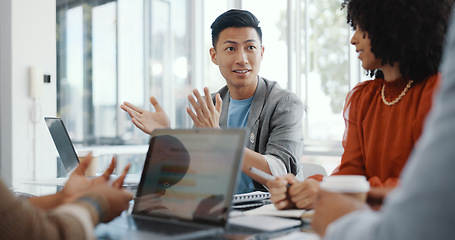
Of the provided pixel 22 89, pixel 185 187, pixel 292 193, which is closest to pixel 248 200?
pixel 292 193

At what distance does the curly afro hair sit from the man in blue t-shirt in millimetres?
657

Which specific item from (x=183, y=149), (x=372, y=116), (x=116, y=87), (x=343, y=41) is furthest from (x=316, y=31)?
(x=183, y=149)

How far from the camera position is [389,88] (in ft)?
4.48

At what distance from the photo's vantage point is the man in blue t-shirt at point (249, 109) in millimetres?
1652

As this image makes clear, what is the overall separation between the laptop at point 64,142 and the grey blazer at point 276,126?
Result: 76 cm

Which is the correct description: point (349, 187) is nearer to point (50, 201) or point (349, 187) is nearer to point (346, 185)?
point (346, 185)

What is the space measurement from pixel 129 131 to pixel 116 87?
1.46ft

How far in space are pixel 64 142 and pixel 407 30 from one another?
1.36m

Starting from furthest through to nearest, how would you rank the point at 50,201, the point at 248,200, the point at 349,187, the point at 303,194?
the point at 248,200 < the point at 303,194 < the point at 50,201 < the point at 349,187

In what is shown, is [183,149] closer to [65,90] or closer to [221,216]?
[221,216]

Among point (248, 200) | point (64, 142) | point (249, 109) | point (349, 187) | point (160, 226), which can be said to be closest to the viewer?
point (349, 187)

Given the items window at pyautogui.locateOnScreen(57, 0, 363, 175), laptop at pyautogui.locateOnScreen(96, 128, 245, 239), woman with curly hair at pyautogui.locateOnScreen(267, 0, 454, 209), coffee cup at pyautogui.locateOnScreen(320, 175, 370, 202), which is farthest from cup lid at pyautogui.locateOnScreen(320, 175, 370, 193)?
window at pyautogui.locateOnScreen(57, 0, 363, 175)

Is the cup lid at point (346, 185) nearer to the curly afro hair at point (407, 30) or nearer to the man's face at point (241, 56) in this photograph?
the curly afro hair at point (407, 30)

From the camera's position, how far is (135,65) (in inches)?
163
